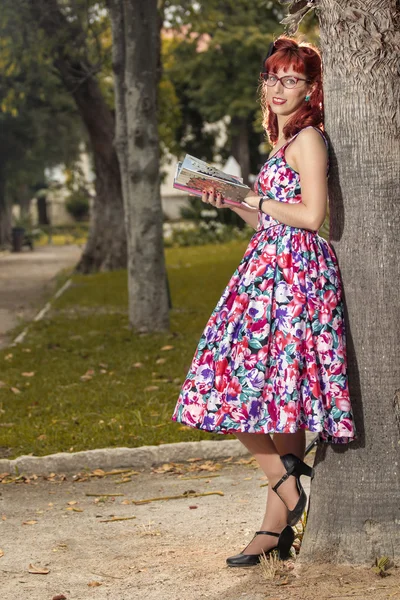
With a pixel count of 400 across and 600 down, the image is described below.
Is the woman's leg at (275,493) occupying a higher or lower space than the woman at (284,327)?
lower

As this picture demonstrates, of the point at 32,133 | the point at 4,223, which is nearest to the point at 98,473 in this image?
the point at 32,133

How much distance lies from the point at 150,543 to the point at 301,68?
7.57 ft

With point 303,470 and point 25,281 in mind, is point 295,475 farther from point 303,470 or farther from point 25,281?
point 25,281

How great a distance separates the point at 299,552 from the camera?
454 cm

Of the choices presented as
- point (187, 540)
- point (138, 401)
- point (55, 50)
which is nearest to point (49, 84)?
point (55, 50)

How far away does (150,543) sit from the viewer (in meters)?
5.02

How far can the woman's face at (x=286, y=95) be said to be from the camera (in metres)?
4.41

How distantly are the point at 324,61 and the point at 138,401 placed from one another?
14.7 ft

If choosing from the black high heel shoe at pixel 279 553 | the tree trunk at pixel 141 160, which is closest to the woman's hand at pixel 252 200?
the black high heel shoe at pixel 279 553

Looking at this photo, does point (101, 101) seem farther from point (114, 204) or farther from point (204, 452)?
point (204, 452)

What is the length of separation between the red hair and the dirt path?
8.38m

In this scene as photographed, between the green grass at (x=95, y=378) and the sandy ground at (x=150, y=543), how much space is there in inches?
26.5

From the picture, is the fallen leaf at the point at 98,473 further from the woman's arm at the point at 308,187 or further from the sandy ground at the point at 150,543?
the woman's arm at the point at 308,187

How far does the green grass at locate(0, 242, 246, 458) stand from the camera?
7.23 meters
